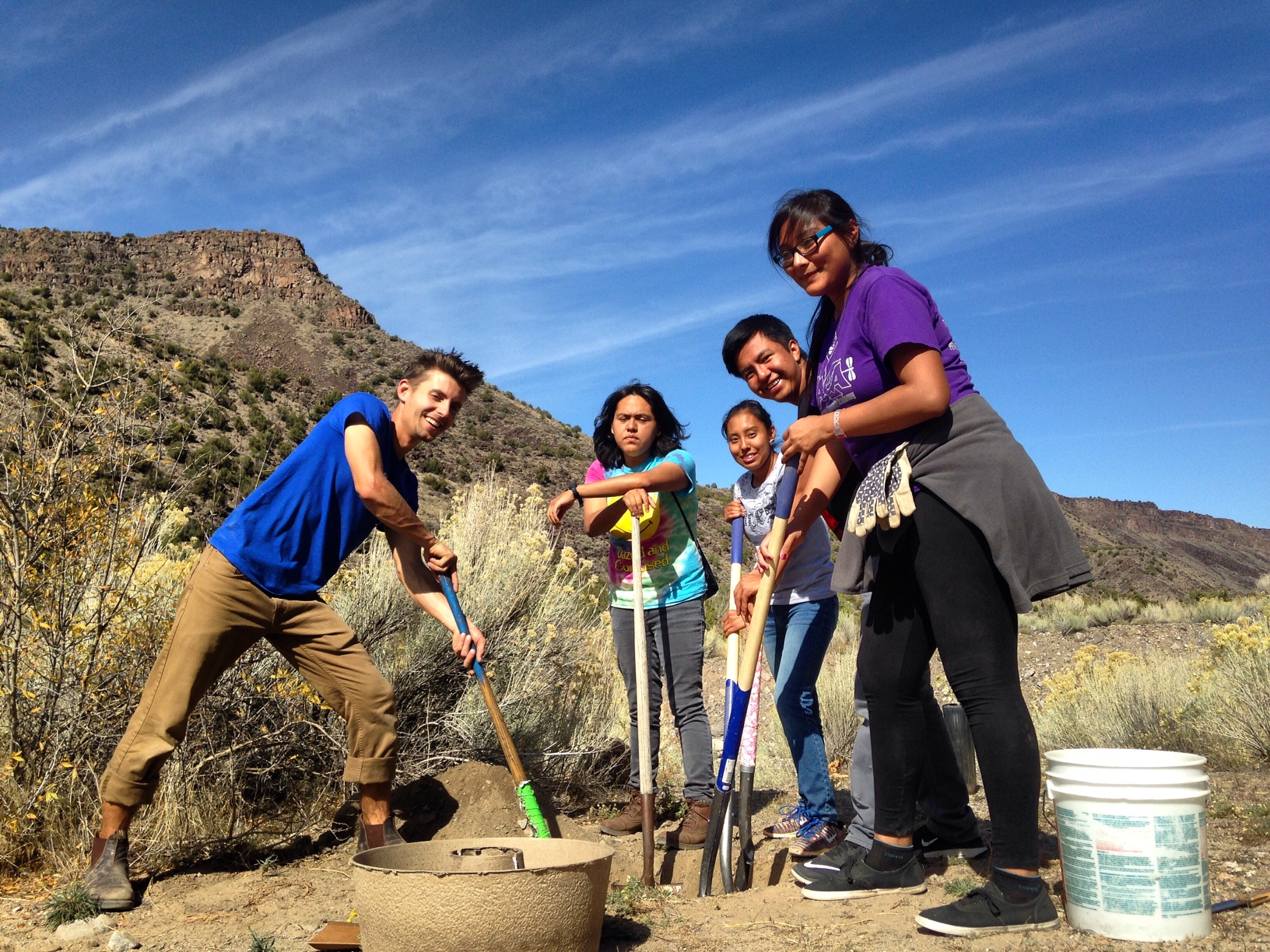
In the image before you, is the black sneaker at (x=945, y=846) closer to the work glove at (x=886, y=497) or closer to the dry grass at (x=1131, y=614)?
the work glove at (x=886, y=497)

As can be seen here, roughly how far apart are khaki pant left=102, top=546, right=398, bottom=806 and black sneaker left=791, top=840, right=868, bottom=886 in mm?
1474

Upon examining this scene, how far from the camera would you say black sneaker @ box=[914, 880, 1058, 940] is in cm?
231

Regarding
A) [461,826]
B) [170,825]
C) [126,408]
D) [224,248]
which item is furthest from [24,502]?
[224,248]

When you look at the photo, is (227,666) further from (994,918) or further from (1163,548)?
(1163,548)

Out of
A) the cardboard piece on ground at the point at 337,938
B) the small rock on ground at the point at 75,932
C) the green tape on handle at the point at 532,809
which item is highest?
the green tape on handle at the point at 532,809

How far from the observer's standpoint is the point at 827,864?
2975mm

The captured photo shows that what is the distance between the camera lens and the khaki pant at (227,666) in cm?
307

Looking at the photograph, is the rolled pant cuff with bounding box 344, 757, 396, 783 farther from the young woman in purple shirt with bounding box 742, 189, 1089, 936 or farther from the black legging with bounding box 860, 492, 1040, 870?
the black legging with bounding box 860, 492, 1040, 870

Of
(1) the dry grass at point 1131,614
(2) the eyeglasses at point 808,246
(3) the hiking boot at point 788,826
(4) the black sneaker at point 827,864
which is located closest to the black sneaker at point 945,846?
(4) the black sneaker at point 827,864

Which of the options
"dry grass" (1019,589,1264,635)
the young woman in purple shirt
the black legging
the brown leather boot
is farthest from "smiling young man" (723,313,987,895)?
"dry grass" (1019,589,1264,635)

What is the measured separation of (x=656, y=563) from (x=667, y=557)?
0.06 meters

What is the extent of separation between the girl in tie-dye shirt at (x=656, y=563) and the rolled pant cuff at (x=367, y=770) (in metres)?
1.12

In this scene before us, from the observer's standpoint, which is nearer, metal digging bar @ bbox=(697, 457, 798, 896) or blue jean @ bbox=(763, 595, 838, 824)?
metal digging bar @ bbox=(697, 457, 798, 896)

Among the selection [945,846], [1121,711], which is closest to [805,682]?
[945,846]
